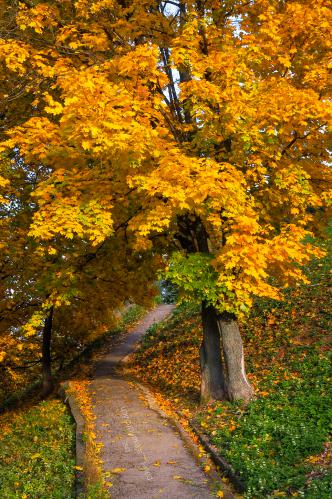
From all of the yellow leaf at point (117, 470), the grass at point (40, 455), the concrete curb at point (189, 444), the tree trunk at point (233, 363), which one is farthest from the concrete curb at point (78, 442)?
the tree trunk at point (233, 363)

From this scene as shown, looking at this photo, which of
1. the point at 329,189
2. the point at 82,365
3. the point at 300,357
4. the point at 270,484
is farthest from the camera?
the point at 82,365

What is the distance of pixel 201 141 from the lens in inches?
371

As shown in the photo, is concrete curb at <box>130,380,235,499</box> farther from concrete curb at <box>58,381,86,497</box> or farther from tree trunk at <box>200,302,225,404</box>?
concrete curb at <box>58,381,86,497</box>

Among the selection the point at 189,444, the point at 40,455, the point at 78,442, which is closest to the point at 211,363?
the point at 189,444

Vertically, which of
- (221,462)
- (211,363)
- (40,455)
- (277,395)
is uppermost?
(211,363)

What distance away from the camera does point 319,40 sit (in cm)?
938

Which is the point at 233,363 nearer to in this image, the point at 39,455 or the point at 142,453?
the point at 142,453

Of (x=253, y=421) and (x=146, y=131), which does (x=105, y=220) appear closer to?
(x=146, y=131)

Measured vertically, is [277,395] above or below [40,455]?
above

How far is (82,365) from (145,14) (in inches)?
570

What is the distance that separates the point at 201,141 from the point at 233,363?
14.8 ft

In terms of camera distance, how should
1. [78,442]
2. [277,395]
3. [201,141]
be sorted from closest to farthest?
1. [78,442]
2. [277,395]
3. [201,141]

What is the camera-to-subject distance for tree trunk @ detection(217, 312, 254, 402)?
978cm

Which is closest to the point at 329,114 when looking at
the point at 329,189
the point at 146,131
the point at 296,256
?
the point at 329,189
